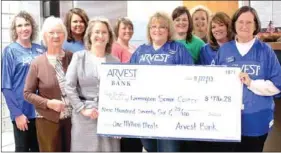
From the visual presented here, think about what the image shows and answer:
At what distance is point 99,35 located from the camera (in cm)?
246

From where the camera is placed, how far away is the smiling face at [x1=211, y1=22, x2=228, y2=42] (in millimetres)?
2691

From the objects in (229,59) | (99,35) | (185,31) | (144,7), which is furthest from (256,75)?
(144,7)

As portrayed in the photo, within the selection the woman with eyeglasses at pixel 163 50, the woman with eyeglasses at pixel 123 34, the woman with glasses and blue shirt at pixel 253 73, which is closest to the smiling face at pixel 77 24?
the woman with eyeglasses at pixel 123 34

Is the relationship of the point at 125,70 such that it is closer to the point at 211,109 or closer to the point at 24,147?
the point at 211,109

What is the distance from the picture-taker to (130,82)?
245cm

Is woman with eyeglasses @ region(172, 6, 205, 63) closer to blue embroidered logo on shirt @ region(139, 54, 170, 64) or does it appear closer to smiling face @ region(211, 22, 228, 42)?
smiling face @ region(211, 22, 228, 42)

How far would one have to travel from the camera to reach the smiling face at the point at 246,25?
7.61ft

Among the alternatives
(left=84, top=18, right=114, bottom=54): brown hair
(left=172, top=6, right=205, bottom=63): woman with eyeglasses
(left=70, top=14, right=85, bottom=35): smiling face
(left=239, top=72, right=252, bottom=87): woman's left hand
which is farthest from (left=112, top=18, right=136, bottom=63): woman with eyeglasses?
(left=239, top=72, right=252, bottom=87): woman's left hand

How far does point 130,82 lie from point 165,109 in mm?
296

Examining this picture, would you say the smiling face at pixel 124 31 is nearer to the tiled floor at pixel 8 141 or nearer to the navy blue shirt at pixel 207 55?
the navy blue shirt at pixel 207 55

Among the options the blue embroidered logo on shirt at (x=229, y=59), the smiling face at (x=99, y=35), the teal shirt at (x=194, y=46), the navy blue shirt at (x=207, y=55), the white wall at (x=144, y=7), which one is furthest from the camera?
the white wall at (x=144, y=7)

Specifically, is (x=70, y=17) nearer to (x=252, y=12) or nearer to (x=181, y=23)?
(x=181, y=23)

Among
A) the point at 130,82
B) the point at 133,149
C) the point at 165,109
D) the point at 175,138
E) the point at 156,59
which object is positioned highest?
the point at 156,59

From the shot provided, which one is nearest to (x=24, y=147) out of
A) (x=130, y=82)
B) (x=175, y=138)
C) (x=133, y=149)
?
(x=133, y=149)
